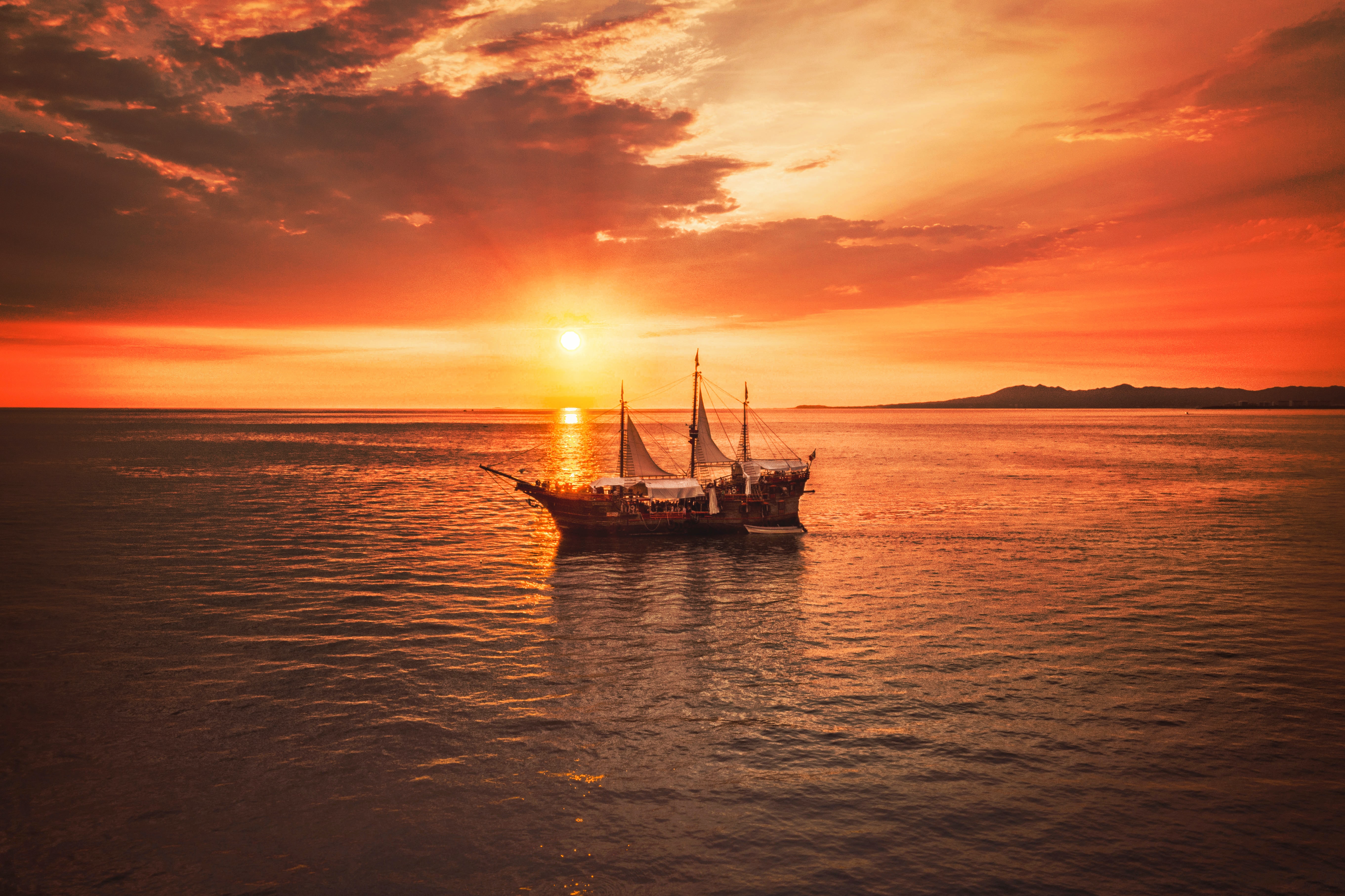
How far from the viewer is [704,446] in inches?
2805

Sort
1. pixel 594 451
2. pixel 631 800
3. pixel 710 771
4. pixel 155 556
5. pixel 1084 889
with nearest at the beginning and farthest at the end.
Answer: pixel 1084 889 < pixel 631 800 < pixel 710 771 < pixel 155 556 < pixel 594 451

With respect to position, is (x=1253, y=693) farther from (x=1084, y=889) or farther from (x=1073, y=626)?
(x=1084, y=889)

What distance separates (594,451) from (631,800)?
161 metres

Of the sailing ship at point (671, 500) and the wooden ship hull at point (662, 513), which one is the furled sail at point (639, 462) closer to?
the sailing ship at point (671, 500)

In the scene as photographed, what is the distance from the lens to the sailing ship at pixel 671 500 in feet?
198

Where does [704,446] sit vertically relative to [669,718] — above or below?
above

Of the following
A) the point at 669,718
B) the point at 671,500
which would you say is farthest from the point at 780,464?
the point at 669,718

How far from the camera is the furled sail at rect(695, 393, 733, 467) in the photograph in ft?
227

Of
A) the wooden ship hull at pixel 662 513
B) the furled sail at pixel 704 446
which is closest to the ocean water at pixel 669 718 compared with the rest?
the wooden ship hull at pixel 662 513

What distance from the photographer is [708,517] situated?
63469 millimetres

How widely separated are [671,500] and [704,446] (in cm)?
1063

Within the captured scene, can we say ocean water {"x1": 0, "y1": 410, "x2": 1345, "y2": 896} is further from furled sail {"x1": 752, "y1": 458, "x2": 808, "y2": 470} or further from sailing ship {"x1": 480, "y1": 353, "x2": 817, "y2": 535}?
furled sail {"x1": 752, "y1": 458, "x2": 808, "y2": 470}

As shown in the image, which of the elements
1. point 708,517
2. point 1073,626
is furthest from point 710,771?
point 708,517

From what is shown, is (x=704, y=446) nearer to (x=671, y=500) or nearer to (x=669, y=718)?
(x=671, y=500)
